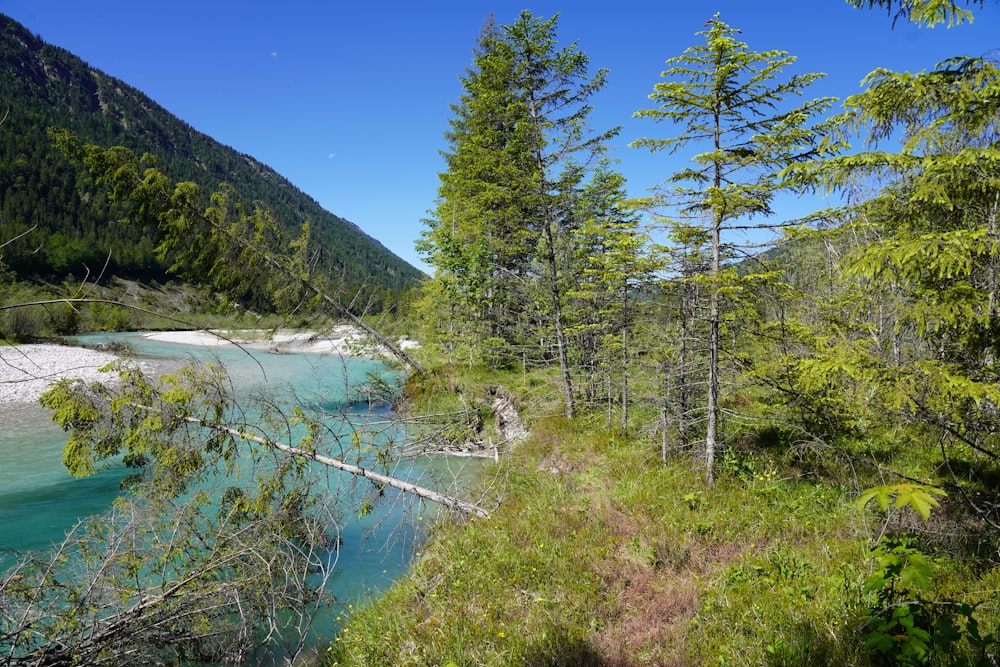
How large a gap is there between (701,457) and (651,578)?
3.23 metres

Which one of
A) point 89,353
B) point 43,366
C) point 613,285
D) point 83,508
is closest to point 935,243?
point 613,285

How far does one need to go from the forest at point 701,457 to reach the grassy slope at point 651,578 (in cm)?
4

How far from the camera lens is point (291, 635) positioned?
645 centimetres

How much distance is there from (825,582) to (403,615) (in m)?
4.82

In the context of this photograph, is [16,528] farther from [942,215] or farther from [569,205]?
[942,215]

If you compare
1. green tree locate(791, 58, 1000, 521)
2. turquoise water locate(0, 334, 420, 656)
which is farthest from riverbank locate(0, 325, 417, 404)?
green tree locate(791, 58, 1000, 521)

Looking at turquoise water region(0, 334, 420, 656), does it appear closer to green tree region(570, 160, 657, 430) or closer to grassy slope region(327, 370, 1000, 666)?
grassy slope region(327, 370, 1000, 666)

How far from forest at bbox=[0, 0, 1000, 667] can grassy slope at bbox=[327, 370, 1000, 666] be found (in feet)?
0.12

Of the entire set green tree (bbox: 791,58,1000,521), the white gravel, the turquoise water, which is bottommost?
the turquoise water

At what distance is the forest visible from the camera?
4.30 metres

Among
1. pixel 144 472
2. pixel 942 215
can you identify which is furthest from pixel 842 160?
pixel 144 472

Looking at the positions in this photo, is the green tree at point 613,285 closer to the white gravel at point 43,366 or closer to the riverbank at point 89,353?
the riverbank at point 89,353

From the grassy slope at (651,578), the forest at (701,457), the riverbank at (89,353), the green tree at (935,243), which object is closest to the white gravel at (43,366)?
the riverbank at (89,353)

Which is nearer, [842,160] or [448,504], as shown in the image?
[842,160]
